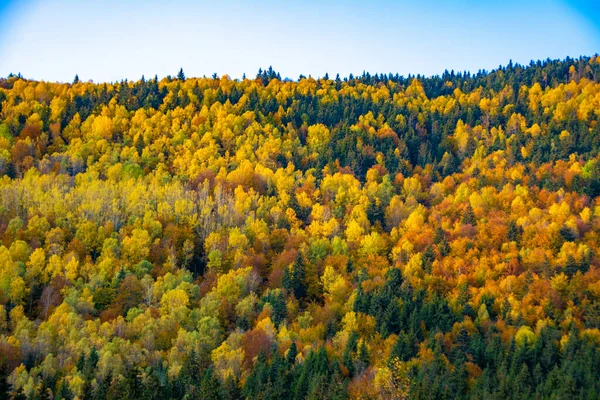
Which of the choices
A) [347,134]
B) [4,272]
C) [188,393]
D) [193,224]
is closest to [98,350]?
[188,393]

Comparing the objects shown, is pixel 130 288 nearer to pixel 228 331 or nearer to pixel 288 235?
pixel 228 331

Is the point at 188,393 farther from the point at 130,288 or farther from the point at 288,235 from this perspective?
the point at 288,235

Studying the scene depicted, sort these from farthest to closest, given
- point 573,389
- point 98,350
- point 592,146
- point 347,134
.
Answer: point 347,134 → point 592,146 → point 98,350 → point 573,389

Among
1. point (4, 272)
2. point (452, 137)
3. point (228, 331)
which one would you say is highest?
point (452, 137)

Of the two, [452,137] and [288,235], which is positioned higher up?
[452,137]

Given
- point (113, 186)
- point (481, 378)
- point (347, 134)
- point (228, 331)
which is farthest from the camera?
point (347, 134)

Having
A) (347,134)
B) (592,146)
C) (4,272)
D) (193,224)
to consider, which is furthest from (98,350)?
(592,146)

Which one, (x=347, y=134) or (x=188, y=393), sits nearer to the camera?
(x=188, y=393)
